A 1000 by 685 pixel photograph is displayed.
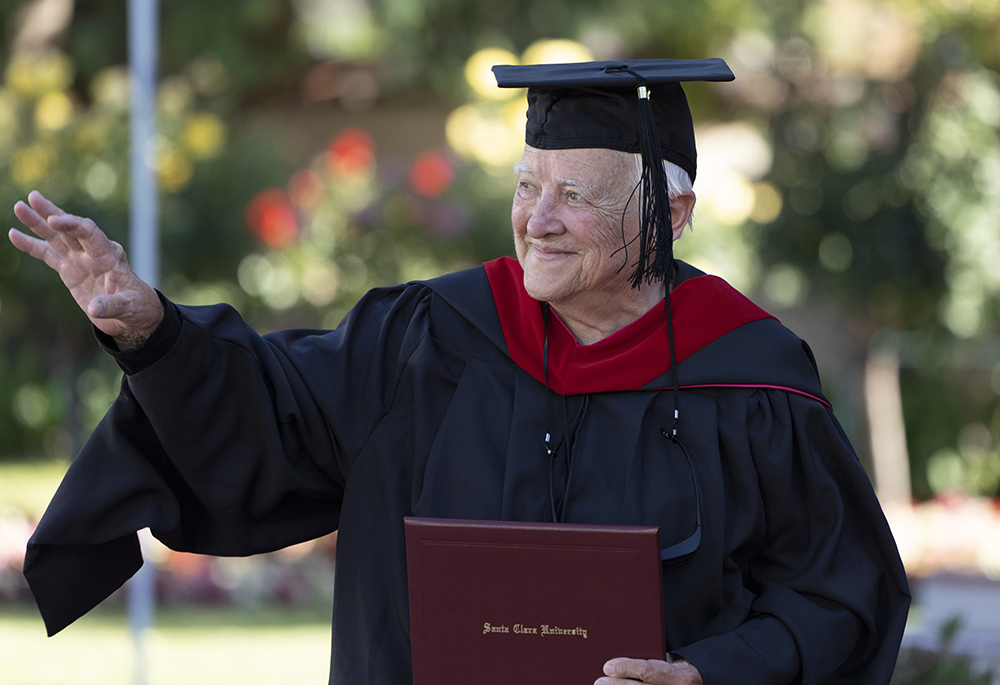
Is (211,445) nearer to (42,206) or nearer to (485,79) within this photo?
(42,206)

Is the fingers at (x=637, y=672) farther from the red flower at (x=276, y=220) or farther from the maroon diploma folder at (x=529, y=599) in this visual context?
the red flower at (x=276, y=220)

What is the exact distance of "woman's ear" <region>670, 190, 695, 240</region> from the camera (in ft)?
8.24

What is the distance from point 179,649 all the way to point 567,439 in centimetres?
421

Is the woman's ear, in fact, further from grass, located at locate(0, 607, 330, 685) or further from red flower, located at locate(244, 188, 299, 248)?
red flower, located at locate(244, 188, 299, 248)

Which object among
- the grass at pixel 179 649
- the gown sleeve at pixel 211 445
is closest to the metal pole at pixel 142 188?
the grass at pixel 179 649

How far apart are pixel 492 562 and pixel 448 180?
19.5 ft

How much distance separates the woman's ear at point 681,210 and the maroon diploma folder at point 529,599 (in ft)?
2.37

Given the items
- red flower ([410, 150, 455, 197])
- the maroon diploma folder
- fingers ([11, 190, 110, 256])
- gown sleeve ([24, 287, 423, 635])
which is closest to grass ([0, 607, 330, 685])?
red flower ([410, 150, 455, 197])

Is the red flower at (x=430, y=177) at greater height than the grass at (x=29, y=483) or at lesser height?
greater

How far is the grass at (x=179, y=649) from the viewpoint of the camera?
557 cm

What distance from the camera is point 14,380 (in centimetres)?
1218

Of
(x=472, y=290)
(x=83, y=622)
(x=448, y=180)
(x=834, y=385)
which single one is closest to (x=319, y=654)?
(x=83, y=622)

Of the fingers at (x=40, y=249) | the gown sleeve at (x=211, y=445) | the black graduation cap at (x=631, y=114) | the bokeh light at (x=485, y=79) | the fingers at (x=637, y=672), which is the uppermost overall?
the bokeh light at (x=485, y=79)

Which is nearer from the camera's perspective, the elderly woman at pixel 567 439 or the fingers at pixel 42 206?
the fingers at pixel 42 206
